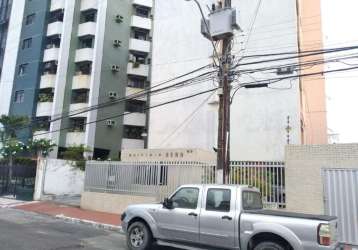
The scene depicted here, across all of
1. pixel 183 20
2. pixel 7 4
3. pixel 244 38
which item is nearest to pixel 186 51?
pixel 183 20

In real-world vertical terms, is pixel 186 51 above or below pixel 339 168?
above

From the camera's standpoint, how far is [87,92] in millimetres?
37031

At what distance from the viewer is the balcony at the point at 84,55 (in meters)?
37.2

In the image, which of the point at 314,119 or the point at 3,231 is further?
the point at 314,119

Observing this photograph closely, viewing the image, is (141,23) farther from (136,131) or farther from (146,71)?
(136,131)

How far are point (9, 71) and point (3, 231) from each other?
3284 centimetres

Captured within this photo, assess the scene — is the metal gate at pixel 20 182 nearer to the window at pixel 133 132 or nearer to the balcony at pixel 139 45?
the window at pixel 133 132

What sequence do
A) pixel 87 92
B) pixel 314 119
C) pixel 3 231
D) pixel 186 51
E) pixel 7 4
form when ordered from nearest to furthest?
pixel 3 231 < pixel 186 51 < pixel 314 119 < pixel 87 92 < pixel 7 4

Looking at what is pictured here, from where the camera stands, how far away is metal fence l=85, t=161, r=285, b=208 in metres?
13.1

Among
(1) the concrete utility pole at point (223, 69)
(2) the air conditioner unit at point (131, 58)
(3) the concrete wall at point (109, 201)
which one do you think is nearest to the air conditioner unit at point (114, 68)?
(2) the air conditioner unit at point (131, 58)

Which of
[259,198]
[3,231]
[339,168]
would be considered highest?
[339,168]

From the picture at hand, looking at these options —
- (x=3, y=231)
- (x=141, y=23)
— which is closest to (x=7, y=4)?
(x=141, y=23)

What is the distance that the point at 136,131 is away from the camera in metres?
38.6

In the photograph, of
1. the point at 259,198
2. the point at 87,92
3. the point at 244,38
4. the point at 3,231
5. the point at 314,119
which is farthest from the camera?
A: the point at 87,92
